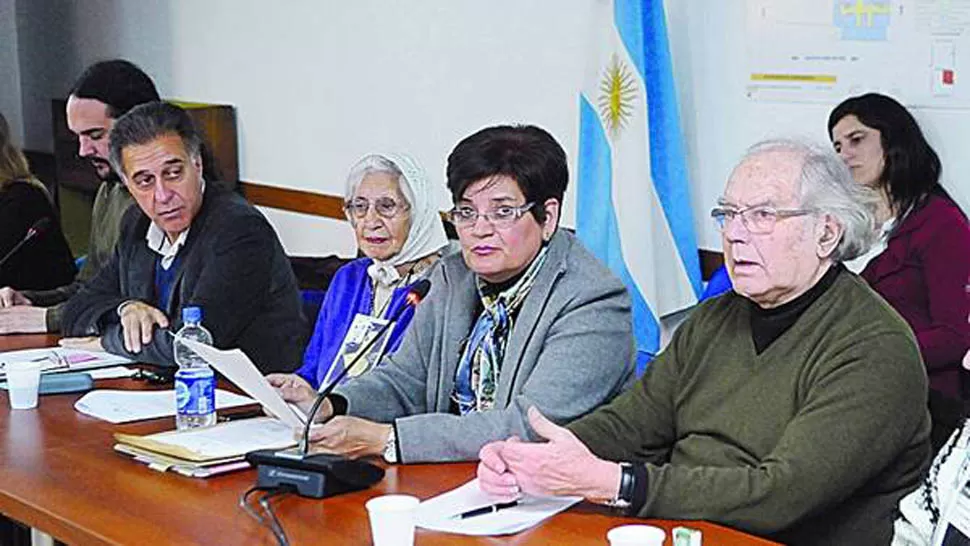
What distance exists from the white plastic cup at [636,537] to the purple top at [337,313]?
1524 millimetres

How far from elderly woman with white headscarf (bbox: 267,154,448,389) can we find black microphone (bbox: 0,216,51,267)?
1.07 m

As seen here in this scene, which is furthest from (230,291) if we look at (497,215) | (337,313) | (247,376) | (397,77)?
(397,77)

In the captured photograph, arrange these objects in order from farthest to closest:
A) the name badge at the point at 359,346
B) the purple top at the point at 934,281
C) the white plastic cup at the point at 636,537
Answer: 1. the purple top at the point at 934,281
2. the name badge at the point at 359,346
3. the white plastic cup at the point at 636,537

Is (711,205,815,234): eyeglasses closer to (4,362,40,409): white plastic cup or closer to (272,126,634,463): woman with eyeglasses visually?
(272,126,634,463): woman with eyeglasses

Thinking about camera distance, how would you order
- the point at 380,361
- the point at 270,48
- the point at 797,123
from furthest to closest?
the point at 270,48 < the point at 797,123 < the point at 380,361

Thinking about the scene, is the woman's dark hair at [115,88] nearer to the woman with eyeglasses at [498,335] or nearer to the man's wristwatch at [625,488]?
the woman with eyeglasses at [498,335]

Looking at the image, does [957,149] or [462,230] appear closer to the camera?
[462,230]

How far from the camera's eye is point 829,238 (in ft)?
7.66

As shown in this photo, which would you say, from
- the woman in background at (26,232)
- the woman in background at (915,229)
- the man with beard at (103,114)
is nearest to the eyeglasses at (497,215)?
the woman in background at (915,229)

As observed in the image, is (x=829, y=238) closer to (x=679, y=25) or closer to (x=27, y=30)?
(x=679, y=25)

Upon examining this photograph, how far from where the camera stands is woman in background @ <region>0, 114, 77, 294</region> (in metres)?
4.47

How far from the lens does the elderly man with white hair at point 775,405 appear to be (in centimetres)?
215

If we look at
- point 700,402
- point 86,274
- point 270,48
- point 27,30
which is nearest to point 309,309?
point 86,274

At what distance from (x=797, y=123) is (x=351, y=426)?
204 centimetres
